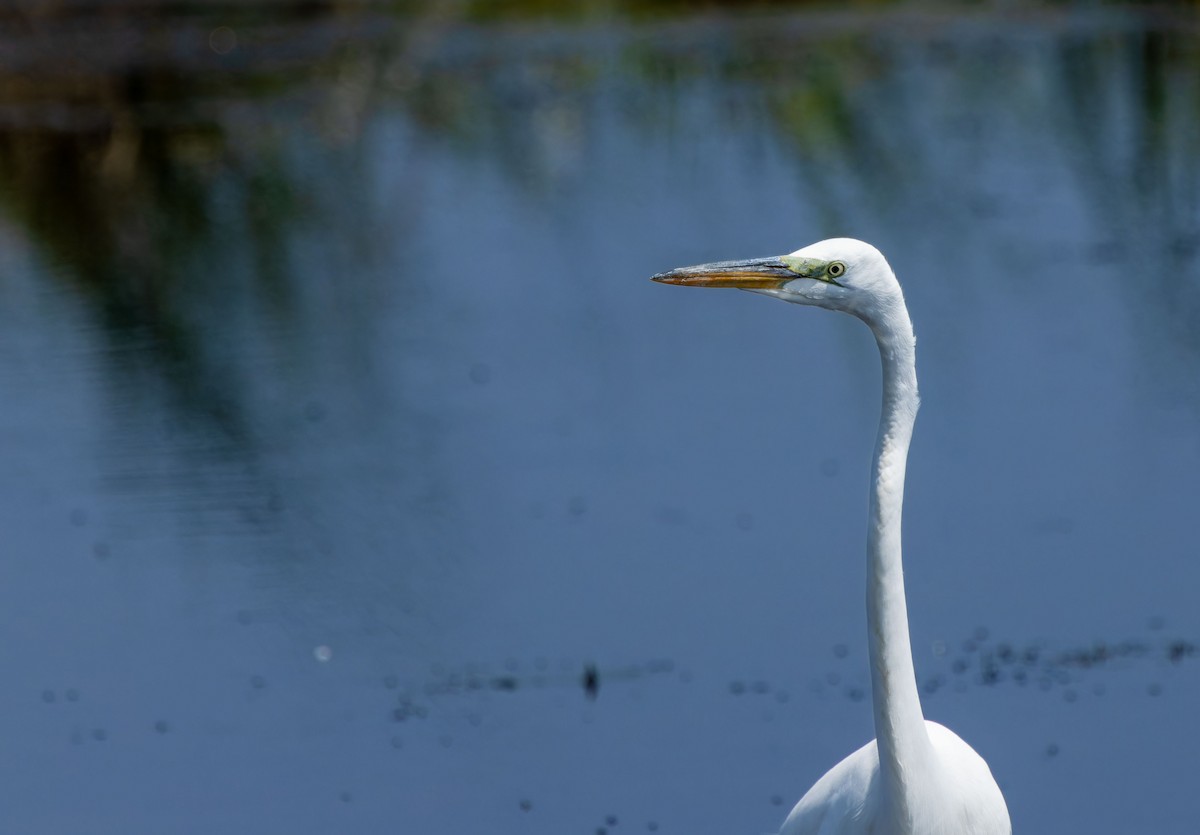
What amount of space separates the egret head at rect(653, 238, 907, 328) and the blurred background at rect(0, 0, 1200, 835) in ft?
5.37

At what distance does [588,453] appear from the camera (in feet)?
21.5

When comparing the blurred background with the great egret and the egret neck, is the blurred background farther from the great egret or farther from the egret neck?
the egret neck

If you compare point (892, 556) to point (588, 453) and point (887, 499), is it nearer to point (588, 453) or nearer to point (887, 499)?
point (887, 499)

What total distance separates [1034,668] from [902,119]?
22.6ft

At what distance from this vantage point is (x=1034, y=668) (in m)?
4.73

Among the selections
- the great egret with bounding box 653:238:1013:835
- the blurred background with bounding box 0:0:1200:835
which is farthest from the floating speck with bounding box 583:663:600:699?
the great egret with bounding box 653:238:1013:835

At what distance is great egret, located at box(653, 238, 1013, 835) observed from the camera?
2889 millimetres

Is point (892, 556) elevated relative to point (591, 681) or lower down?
elevated

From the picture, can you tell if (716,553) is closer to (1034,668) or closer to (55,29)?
(1034,668)

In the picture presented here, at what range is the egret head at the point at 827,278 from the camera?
9.43 feet

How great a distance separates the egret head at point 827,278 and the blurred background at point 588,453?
164cm

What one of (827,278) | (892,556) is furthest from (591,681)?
(827,278)

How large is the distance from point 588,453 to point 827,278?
145 inches

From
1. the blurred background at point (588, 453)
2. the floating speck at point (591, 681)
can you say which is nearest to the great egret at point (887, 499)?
the blurred background at point (588, 453)
